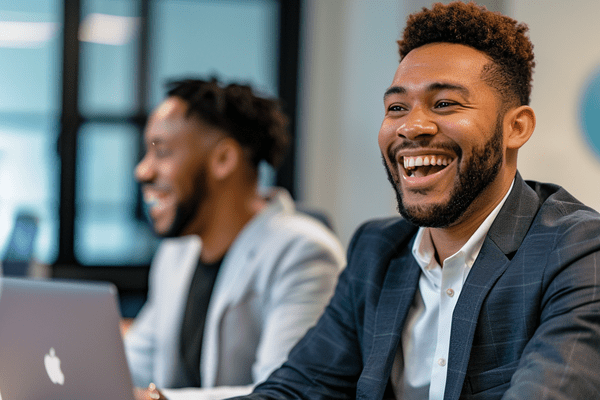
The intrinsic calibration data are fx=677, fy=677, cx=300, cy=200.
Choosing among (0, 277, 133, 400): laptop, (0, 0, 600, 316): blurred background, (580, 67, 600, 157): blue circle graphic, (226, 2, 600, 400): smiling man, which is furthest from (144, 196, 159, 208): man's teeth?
(0, 0, 600, 316): blurred background

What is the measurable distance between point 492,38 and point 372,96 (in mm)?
2522

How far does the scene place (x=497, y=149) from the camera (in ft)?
3.64

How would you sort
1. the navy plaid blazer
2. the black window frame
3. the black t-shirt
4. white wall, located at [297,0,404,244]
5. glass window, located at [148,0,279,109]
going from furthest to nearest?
glass window, located at [148,0,279,109] → the black window frame → white wall, located at [297,0,404,244] → the black t-shirt → the navy plaid blazer

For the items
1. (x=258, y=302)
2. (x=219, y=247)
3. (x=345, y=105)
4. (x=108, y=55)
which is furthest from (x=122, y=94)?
(x=258, y=302)

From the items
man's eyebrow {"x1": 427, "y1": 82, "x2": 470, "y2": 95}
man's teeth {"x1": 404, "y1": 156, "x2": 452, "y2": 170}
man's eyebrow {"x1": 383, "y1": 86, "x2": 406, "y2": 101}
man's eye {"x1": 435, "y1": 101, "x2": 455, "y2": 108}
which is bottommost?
man's teeth {"x1": 404, "y1": 156, "x2": 452, "y2": 170}

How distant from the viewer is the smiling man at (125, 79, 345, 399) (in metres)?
1.94

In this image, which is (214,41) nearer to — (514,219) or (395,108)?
(395,108)

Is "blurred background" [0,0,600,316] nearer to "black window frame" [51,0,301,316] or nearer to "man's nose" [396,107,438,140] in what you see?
"black window frame" [51,0,301,316]

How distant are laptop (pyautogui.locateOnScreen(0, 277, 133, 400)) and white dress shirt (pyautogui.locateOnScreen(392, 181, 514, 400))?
1.69ft

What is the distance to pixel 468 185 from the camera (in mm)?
1107

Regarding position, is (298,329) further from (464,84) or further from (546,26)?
(546,26)

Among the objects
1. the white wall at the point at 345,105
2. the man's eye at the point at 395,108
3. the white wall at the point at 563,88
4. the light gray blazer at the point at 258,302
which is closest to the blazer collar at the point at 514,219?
the man's eye at the point at 395,108

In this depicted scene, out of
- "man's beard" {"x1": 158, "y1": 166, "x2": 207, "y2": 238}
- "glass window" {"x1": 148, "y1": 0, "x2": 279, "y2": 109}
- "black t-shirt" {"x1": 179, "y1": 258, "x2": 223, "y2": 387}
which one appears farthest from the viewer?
"glass window" {"x1": 148, "y1": 0, "x2": 279, "y2": 109}

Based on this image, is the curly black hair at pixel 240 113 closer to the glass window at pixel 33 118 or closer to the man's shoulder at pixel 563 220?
the man's shoulder at pixel 563 220
